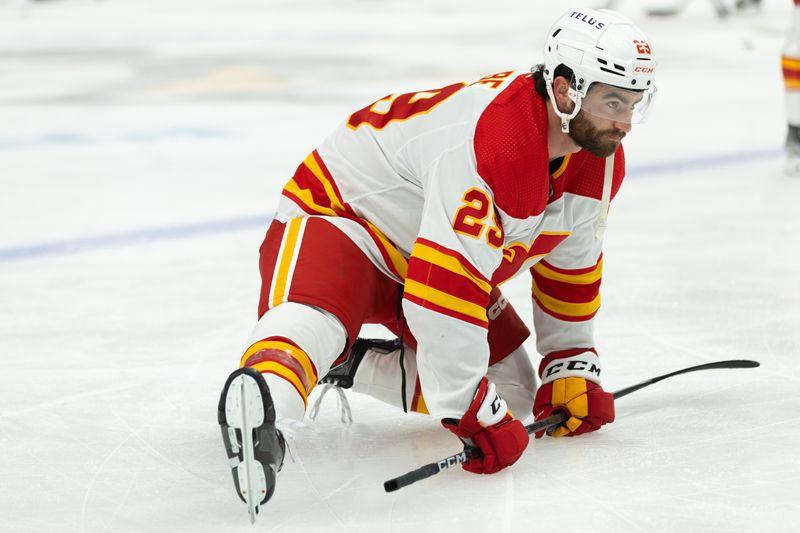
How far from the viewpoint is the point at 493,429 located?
1.91 metres

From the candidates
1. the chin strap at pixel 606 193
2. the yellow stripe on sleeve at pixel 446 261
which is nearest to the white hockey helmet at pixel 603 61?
the chin strap at pixel 606 193

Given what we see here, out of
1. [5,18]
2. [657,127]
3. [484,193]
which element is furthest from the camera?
[5,18]

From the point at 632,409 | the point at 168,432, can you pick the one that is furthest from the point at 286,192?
the point at 632,409

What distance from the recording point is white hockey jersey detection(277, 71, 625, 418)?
1.86m

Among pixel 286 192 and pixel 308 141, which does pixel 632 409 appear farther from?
pixel 308 141

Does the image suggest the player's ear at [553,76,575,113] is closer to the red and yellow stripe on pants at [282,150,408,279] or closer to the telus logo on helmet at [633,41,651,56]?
the telus logo on helmet at [633,41,651,56]

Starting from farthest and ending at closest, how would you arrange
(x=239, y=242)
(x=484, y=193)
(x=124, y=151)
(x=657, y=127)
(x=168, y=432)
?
(x=657, y=127) → (x=124, y=151) → (x=239, y=242) → (x=168, y=432) → (x=484, y=193)

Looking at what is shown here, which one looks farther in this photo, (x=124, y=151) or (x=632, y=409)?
(x=124, y=151)

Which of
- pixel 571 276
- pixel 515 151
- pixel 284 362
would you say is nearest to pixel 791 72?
pixel 571 276

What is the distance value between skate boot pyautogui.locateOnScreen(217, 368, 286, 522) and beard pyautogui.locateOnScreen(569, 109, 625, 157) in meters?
0.65

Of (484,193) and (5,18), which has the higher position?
(484,193)

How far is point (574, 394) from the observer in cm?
215

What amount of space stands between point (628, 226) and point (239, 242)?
1242 mm

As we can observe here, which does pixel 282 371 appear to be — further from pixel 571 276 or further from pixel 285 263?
pixel 571 276
